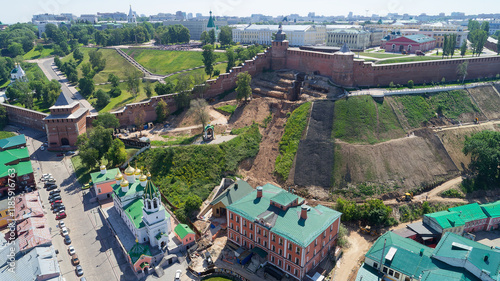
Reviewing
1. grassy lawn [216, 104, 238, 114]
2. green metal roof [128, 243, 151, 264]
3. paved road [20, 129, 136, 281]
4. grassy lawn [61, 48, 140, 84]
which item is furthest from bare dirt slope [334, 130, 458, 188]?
grassy lawn [61, 48, 140, 84]

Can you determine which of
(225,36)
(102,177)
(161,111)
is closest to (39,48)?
→ (225,36)

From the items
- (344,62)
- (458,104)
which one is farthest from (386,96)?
(458,104)

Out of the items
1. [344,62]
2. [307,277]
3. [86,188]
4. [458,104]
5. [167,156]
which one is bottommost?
[307,277]

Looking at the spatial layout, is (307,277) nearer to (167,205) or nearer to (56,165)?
(167,205)

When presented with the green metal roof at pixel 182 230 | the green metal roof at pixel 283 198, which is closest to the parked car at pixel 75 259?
the green metal roof at pixel 182 230

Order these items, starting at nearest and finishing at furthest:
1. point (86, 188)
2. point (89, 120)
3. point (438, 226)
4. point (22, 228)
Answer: point (22, 228) < point (438, 226) < point (86, 188) < point (89, 120)

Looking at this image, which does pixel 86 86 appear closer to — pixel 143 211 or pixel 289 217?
pixel 143 211

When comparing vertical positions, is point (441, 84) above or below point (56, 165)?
above
